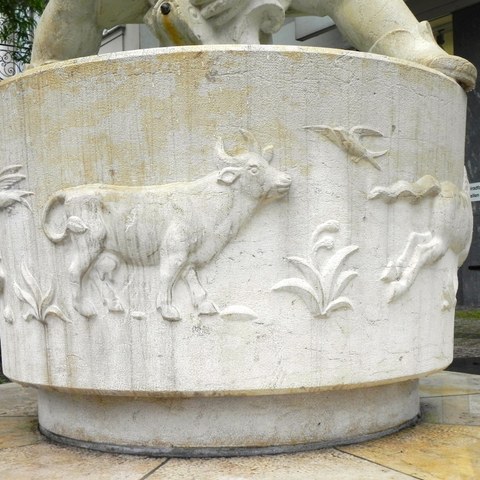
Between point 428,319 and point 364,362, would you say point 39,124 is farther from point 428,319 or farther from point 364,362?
point 428,319

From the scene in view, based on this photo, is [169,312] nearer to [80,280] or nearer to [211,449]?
[80,280]

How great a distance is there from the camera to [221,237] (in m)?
3.09

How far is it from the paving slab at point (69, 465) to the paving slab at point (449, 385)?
6.85 ft

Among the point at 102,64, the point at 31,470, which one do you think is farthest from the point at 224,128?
the point at 31,470

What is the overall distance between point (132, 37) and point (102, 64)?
1018 cm

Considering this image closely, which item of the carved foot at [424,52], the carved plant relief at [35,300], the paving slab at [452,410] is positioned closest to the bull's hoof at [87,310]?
the carved plant relief at [35,300]

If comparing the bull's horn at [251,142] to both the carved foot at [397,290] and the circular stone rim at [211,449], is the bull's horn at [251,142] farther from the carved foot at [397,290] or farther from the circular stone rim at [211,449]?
the circular stone rim at [211,449]

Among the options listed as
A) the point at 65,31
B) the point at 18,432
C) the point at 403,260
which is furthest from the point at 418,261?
the point at 65,31

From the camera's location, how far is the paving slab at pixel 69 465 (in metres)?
3.01

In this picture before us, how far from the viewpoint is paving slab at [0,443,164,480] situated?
9.88 feet

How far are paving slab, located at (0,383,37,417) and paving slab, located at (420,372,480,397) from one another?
93.9 inches

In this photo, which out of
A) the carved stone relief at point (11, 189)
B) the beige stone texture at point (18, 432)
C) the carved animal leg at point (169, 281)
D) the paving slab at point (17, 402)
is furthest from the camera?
the paving slab at point (17, 402)

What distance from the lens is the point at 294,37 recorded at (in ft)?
39.6

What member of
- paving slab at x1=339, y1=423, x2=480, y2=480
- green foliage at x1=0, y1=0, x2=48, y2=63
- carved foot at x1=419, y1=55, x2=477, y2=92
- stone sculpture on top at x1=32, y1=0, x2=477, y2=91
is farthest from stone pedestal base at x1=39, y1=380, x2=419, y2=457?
green foliage at x1=0, y1=0, x2=48, y2=63
